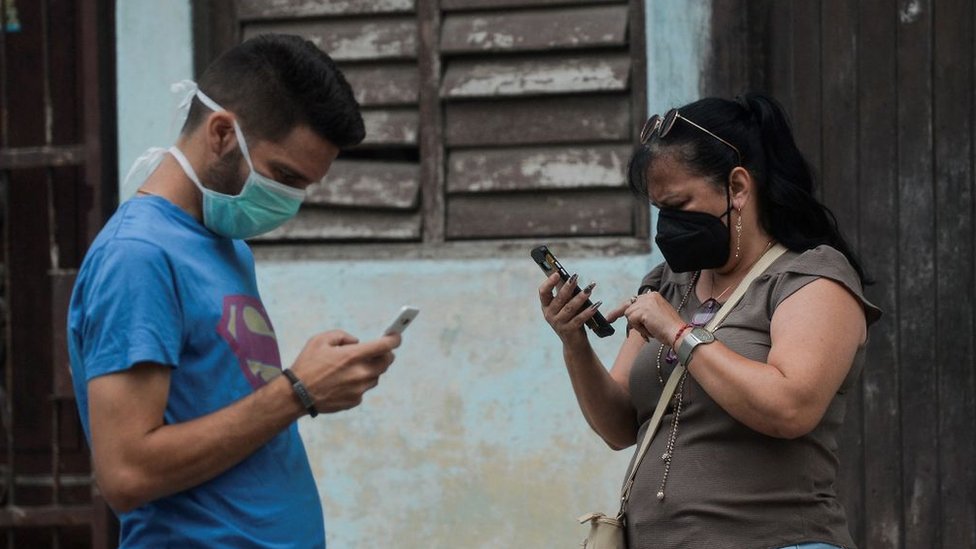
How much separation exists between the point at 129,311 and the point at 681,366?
3.51 feet

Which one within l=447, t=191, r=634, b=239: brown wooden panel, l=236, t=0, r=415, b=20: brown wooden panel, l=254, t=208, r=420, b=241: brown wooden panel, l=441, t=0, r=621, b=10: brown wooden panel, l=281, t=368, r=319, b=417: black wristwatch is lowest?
l=254, t=208, r=420, b=241: brown wooden panel

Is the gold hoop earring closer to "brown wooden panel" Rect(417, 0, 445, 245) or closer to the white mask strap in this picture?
the white mask strap

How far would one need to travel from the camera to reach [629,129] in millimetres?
4734

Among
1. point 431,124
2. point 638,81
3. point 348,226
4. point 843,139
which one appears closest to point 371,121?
point 431,124

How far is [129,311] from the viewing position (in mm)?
2250


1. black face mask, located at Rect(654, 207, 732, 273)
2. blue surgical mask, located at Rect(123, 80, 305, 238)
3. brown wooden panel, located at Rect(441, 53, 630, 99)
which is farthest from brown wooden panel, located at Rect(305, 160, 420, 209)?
blue surgical mask, located at Rect(123, 80, 305, 238)

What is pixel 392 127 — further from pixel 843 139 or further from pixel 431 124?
pixel 843 139

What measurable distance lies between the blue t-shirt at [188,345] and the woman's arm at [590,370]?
0.63 m

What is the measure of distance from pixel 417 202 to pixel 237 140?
8.02 feet

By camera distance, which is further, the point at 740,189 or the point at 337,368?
the point at 740,189

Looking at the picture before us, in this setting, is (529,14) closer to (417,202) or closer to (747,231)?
(417,202)

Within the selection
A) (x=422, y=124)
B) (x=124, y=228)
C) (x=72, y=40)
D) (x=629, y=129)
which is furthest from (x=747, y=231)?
(x=72, y=40)

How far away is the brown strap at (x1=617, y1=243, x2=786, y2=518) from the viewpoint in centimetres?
271

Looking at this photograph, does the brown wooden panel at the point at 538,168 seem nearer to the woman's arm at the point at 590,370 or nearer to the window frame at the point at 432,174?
the window frame at the point at 432,174
